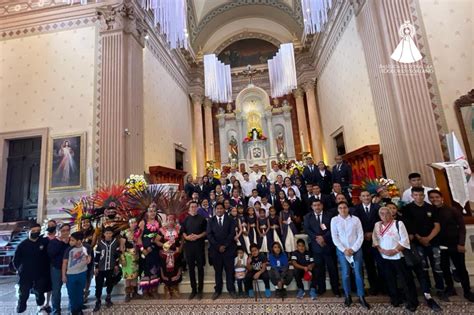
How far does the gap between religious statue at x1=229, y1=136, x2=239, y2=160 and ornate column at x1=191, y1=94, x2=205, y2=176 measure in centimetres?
167

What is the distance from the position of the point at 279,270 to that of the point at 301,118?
37.6 ft

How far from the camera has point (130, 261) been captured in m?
4.25

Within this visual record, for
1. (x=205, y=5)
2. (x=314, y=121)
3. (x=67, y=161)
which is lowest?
(x=67, y=161)

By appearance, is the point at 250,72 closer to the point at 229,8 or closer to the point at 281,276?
the point at 229,8

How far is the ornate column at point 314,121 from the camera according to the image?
527 inches

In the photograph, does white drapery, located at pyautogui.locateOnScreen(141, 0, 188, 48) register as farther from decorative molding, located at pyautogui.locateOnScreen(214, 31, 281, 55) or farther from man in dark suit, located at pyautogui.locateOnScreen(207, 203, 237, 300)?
decorative molding, located at pyautogui.locateOnScreen(214, 31, 281, 55)

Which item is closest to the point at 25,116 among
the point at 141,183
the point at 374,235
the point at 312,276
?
the point at 141,183

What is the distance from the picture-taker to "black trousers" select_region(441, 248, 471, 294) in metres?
3.53

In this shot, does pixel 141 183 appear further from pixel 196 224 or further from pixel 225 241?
pixel 225 241

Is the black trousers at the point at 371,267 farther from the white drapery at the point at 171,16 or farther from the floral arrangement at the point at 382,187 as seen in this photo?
the white drapery at the point at 171,16

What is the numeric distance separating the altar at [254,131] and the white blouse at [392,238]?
426 inches

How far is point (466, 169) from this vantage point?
15.5 feet

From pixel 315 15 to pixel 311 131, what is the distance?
607cm

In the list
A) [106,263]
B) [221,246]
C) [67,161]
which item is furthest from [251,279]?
[67,161]
